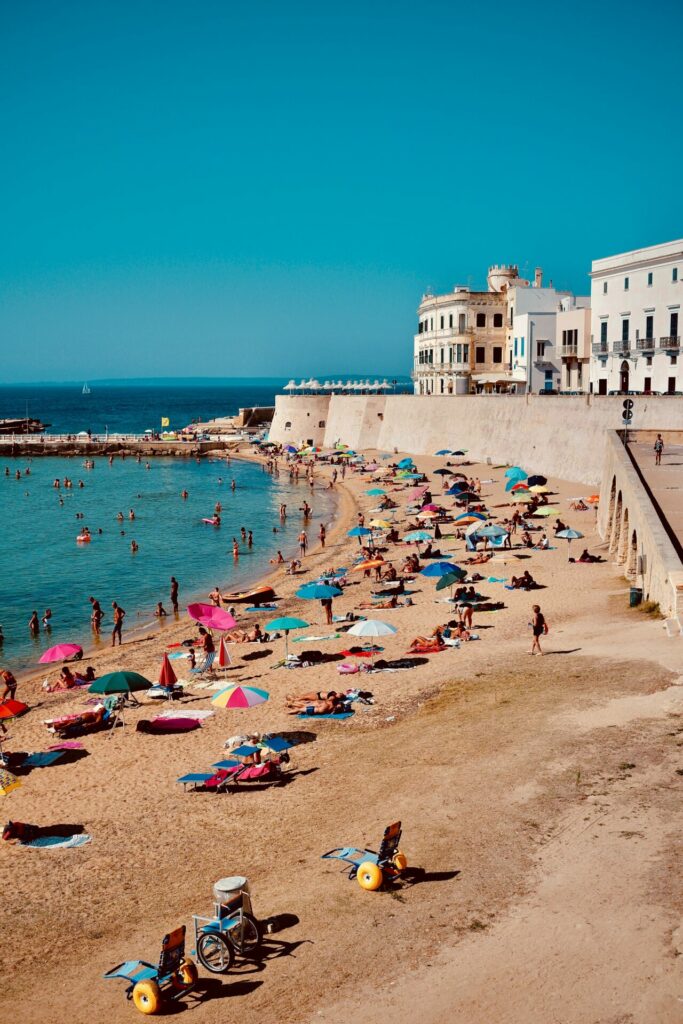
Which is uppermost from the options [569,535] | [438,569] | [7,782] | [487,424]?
[487,424]

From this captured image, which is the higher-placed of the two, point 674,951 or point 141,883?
point 674,951

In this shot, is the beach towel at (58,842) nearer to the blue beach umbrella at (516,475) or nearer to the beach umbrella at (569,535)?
the beach umbrella at (569,535)

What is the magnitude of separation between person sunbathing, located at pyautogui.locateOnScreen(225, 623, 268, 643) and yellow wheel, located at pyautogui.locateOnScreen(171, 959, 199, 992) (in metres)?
14.6

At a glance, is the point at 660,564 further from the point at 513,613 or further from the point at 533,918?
the point at 533,918

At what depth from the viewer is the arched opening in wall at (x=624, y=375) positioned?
4526 cm

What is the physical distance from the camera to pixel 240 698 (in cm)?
1636

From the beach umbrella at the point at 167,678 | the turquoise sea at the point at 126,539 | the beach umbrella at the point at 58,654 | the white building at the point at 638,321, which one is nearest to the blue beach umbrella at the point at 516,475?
the white building at the point at 638,321

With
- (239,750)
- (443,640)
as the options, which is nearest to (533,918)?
(239,750)

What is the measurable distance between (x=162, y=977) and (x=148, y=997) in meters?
0.21

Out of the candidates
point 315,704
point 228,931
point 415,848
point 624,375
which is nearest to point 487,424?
point 624,375

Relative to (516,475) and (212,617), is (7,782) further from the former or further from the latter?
(516,475)

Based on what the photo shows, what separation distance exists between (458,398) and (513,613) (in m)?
36.4

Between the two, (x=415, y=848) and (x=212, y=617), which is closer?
(x=415, y=848)

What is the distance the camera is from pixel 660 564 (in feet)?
56.3
